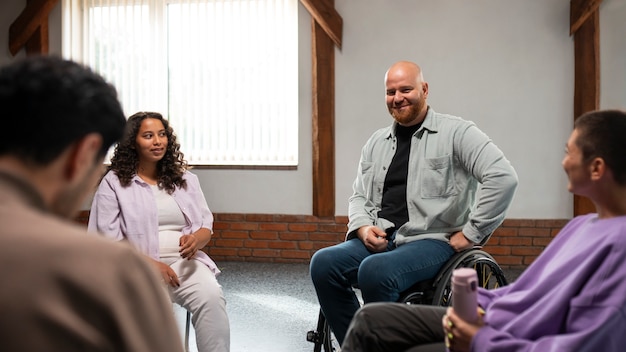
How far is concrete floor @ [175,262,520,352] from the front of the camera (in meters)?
3.54

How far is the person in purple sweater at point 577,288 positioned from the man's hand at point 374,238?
854 millimetres

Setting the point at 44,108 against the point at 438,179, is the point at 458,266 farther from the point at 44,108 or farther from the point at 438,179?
the point at 44,108

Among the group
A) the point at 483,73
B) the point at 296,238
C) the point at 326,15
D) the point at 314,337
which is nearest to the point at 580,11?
the point at 483,73

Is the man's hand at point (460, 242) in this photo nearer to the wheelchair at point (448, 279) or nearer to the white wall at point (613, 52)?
the wheelchair at point (448, 279)

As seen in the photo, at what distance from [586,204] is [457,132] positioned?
3.09 metres

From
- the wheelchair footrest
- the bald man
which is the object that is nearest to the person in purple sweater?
the bald man

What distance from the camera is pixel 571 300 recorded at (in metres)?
1.55

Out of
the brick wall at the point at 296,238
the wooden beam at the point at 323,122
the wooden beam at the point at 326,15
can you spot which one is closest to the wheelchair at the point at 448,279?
the brick wall at the point at 296,238

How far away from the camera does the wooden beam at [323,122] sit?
5.68 meters

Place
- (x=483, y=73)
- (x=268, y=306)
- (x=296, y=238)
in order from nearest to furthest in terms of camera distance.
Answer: (x=268, y=306)
(x=483, y=73)
(x=296, y=238)

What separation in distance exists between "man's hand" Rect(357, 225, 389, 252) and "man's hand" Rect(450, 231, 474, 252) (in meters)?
0.27

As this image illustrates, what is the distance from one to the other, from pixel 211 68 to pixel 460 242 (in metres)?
3.82

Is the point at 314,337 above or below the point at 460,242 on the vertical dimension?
→ below

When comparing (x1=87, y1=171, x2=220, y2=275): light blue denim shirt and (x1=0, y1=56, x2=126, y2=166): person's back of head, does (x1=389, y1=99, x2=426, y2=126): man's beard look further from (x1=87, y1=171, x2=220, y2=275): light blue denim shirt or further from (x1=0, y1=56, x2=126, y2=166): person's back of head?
(x1=0, y1=56, x2=126, y2=166): person's back of head
